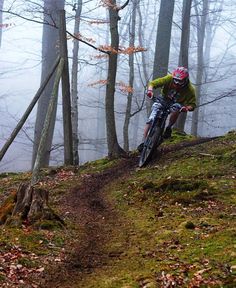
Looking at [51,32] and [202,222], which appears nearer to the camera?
[202,222]

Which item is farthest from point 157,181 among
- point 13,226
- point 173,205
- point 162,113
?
point 13,226

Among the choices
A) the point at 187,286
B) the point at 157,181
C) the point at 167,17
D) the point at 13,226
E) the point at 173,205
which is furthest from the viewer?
the point at 167,17

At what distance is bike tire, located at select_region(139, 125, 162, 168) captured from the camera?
8789mm

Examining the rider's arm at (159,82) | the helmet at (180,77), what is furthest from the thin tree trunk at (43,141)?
the helmet at (180,77)

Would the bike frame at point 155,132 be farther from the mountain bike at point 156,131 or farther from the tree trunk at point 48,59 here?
→ the tree trunk at point 48,59

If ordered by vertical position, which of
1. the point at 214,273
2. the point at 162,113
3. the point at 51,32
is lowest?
the point at 214,273

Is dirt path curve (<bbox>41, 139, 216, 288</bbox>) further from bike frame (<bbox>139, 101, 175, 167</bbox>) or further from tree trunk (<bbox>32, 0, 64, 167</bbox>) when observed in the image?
tree trunk (<bbox>32, 0, 64, 167</bbox>)

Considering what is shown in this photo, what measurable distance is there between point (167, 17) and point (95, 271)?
40.0ft

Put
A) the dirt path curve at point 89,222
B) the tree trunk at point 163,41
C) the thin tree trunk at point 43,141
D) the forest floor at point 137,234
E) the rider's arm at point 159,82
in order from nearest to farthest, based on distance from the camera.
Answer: the forest floor at point 137,234 → the dirt path curve at point 89,222 → the thin tree trunk at point 43,141 → the rider's arm at point 159,82 → the tree trunk at point 163,41

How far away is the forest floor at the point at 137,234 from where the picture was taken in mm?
3539

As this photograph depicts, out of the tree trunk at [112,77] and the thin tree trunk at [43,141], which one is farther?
the tree trunk at [112,77]

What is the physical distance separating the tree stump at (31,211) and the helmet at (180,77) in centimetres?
432

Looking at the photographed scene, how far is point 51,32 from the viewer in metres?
16.6

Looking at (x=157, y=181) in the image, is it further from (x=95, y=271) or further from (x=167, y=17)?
(x=167, y=17)
